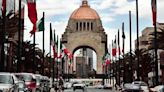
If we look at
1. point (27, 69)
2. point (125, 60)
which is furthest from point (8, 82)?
point (125, 60)

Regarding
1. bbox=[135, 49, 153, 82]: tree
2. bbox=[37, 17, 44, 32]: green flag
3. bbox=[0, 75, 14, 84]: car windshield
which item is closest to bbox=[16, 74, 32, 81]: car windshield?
bbox=[0, 75, 14, 84]: car windshield

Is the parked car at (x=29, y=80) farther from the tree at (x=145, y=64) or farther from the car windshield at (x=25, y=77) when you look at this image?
the tree at (x=145, y=64)

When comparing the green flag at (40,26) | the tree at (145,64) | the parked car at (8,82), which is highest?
the green flag at (40,26)

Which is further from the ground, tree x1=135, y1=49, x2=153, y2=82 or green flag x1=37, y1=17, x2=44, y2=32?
green flag x1=37, y1=17, x2=44, y2=32

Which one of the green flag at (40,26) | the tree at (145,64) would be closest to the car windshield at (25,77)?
the green flag at (40,26)

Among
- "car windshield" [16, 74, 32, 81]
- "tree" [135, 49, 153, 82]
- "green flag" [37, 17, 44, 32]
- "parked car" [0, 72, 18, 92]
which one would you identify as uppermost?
"green flag" [37, 17, 44, 32]

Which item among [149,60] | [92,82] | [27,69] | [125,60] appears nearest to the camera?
[27,69]

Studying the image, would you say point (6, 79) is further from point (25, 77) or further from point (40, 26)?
point (40, 26)

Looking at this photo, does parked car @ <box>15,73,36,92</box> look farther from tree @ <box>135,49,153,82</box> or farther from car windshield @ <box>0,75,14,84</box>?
tree @ <box>135,49,153,82</box>

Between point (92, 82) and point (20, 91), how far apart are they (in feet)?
484

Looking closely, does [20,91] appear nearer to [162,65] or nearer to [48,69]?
[162,65]

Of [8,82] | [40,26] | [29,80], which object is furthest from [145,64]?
[8,82]

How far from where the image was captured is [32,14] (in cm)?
5166

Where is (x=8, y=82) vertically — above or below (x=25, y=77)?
below
